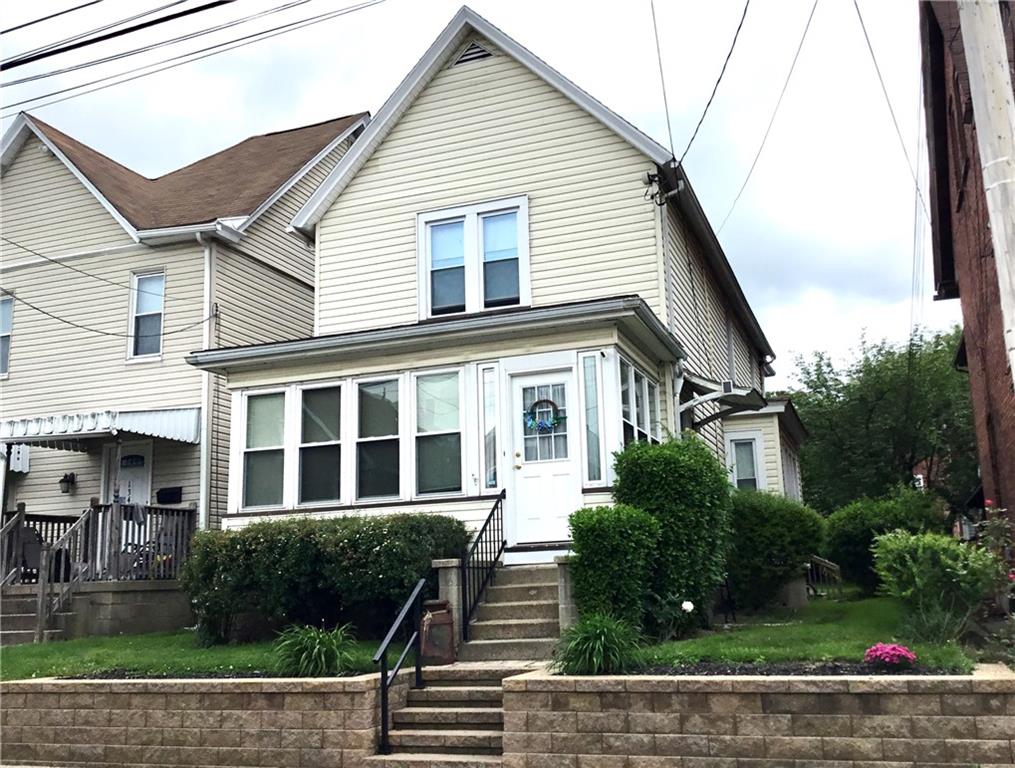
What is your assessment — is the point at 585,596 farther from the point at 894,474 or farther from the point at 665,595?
the point at 894,474

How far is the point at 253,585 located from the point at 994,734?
25.0 feet

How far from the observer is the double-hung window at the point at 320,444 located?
12969mm

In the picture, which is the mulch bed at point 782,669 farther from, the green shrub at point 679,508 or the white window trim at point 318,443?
the white window trim at point 318,443

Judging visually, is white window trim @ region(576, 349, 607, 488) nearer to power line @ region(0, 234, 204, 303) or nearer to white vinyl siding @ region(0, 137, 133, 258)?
power line @ region(0, 234, 204, 303)

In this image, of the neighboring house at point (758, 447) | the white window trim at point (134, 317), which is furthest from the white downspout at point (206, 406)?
the neighboring house at point (758, 447)

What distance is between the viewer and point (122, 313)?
17.7 metres

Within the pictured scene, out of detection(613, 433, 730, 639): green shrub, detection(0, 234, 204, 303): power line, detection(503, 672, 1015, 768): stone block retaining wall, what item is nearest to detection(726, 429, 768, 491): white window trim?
detection(613, 433, 730, 639): green shrub

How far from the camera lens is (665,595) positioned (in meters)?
9.73

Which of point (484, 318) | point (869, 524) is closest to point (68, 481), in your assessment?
point (484, 318)

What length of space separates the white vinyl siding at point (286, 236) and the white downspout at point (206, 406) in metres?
1.02

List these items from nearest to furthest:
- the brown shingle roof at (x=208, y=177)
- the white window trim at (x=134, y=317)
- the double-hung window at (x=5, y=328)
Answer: the white window trim at (x=134, y=317)
the brown shingle roof at (x=208, y=177)
the double-hung window at (x=5, y=328)

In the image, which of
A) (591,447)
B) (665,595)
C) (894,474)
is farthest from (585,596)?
(894,474)

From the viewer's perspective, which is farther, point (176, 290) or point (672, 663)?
point (176, 290)

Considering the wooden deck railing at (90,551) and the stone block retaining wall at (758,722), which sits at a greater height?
the wooden deck railing at (90,551)
